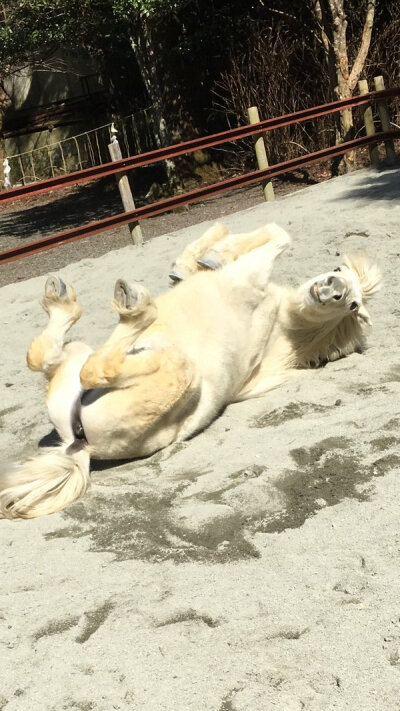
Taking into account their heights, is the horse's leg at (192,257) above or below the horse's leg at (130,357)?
above

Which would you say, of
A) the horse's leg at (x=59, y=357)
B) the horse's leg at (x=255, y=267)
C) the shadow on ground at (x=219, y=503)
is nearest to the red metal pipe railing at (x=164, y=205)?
the horse's leg at (x=59, y=357)

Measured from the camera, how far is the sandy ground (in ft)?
7.95

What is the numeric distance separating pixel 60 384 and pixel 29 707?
1951mm

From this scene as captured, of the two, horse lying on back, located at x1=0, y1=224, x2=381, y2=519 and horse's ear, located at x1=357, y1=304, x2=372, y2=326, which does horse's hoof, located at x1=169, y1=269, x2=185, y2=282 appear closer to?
horse lying on back, located at x1=0, y1=224, x2=381, y2=519

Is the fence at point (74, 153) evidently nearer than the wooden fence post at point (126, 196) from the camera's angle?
No

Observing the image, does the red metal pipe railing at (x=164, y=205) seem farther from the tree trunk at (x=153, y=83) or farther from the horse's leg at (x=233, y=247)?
the tree trunk at (x=153, y=83)

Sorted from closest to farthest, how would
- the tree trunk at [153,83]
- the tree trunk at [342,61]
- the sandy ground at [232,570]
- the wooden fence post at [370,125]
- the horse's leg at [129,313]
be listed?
1. the sandy ground at [232,570]
2. the horse's leg at [129,313]
3. the wooden fence post at [370,125]
4. the tree trunk at [342,61]
5. the tree trunk at [153,83]

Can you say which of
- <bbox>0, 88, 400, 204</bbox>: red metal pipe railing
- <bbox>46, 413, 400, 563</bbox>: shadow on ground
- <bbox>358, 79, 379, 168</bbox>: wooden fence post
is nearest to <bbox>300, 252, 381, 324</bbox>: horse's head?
<bbox>46, 413, 400, 563</bbox>: shadow on ground

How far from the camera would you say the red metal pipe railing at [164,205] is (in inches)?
361

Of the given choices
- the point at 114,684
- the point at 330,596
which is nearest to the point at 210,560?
the point at 330,596

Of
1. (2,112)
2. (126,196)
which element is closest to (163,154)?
(126,196)

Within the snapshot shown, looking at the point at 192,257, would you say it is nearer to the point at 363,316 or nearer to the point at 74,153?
the point at 363,316

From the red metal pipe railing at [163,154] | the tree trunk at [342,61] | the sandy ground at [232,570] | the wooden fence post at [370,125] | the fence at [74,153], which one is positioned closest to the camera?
the sandy ground at [232,570]

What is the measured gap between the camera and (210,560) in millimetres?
3098
